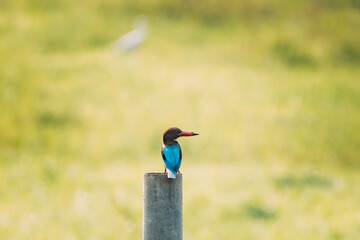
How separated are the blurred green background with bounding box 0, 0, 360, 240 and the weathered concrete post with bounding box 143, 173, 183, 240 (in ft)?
19.9

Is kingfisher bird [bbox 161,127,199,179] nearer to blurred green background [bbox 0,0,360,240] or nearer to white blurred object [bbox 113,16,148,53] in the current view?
blurred green background [bbox 0,0,360,240]

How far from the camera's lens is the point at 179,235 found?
3373 mm

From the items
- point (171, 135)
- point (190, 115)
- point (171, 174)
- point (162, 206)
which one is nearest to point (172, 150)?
point (171, 135)

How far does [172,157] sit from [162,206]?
1.48ft

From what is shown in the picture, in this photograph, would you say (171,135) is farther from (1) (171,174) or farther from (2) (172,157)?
(1) (171,174)

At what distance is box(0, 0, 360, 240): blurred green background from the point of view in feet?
34.7

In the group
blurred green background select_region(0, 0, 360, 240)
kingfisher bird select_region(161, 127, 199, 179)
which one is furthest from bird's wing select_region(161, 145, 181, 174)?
blurred green background select_region(0, 0, 360, 240)

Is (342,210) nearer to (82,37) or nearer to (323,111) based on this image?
(323,111)

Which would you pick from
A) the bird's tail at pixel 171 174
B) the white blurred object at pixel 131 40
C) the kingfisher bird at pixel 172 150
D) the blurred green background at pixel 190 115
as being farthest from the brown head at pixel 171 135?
the white blurred object at pixel 131 40

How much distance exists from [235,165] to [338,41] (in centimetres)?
1086

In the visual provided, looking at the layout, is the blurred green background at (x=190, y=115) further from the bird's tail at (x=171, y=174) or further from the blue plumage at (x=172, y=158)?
the bird's tail at (x=171, y=174)

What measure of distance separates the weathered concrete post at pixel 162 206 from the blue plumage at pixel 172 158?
3.7 inches

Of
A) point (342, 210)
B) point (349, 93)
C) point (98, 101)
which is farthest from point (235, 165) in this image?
point (349, 93)

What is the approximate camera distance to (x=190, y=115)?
1642 centimetres
